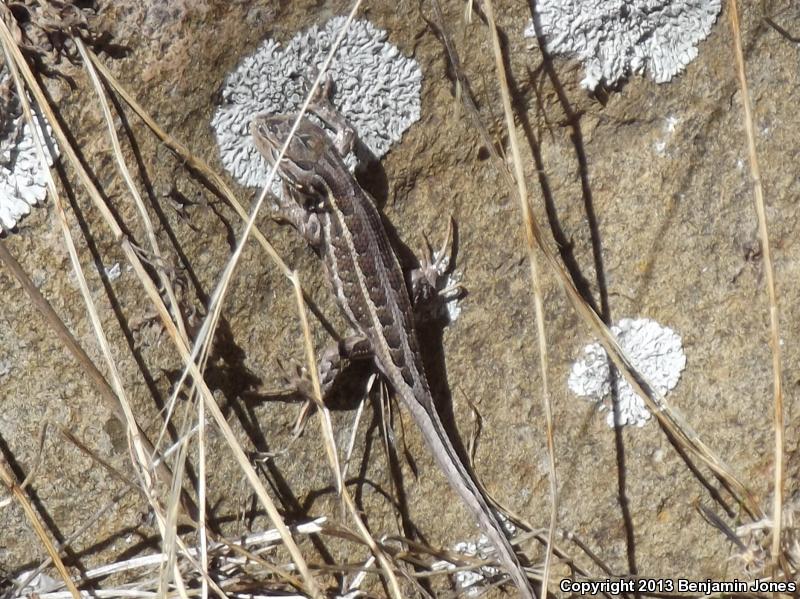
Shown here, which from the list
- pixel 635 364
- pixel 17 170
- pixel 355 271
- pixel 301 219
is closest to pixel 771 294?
pixel 635 364

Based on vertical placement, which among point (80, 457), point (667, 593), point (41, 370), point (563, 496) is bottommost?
point (667, 593)

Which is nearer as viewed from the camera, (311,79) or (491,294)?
(311,79)

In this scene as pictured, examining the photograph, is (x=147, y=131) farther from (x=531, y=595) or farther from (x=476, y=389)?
(x=531, y=595)

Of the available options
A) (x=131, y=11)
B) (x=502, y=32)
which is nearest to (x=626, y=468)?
(x=502, y=32)

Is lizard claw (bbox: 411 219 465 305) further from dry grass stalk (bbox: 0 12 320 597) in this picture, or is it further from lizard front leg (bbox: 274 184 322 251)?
dry grass stalk (bbox: 0 12 320 597)

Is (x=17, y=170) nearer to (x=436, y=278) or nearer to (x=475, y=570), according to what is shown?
(x=436, y=278)

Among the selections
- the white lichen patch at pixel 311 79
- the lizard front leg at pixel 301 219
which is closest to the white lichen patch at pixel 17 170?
the white lichen patch at pixel 311 79

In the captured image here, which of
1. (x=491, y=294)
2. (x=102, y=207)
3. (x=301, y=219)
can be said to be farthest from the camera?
(x=491, y=294)
